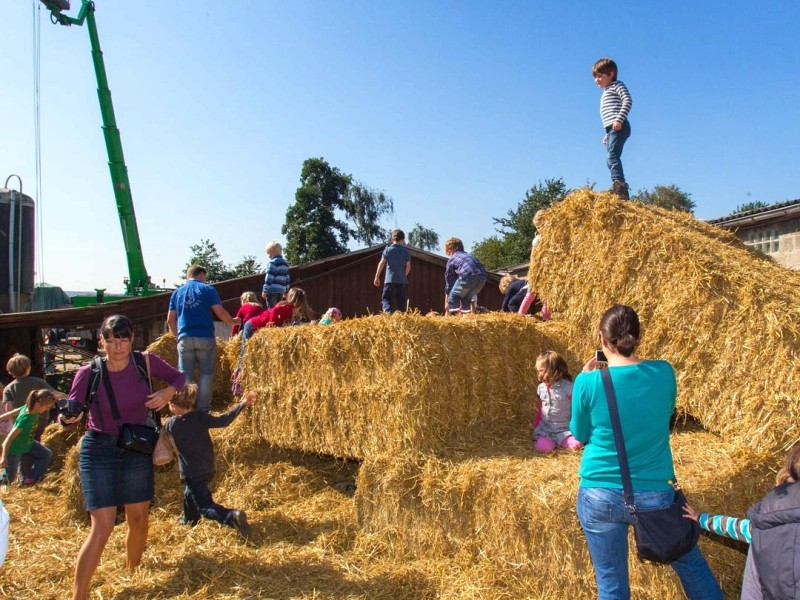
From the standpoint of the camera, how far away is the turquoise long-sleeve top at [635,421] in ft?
9.34

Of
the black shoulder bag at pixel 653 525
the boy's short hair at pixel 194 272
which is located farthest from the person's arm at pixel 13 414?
the black shoulder bag at pixel 653 525

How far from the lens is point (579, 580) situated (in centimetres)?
363

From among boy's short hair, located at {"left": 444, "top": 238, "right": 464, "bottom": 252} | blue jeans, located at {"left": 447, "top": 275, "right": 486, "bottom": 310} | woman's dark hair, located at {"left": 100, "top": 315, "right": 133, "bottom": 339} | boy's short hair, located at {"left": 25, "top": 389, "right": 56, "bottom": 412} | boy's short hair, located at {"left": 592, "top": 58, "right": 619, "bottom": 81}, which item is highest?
boy's short hair, located at {"left": 592, "top": 58, "right": 619, "bottom": 81}

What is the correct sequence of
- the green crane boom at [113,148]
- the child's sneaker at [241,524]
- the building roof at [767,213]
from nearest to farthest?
the child's sneaker at [241,524] < the building roof at [767,213] < the green crane boom at [113,148]

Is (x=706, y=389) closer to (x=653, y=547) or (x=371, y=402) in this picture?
(x=653, y=547)

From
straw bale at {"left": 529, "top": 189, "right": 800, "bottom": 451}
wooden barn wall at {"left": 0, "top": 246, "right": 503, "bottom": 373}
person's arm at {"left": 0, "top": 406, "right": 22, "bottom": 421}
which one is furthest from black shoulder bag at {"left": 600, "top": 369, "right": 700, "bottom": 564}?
wooden barn wall at {"left": 0, "top": 246, "right": 503, "bottom": 373}

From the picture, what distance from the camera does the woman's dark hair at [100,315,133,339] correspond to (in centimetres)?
411

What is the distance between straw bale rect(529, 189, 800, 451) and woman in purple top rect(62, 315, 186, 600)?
373cm

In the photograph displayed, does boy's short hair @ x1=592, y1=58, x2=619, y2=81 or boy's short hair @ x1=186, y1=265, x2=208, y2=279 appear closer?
boy's short hair @ x1=592, y1=58, x2=619, y2=81

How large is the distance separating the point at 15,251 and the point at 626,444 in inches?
696

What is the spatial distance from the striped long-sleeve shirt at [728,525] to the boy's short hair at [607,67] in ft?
17.4

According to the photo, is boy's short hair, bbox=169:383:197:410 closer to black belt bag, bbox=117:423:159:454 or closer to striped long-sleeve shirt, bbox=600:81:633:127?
black belt bag, bbox=117:423:159:454

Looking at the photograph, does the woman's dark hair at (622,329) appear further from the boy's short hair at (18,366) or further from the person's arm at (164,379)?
the boy's short hair at (18,366)

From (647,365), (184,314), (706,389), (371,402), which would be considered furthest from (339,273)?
(647,365)
